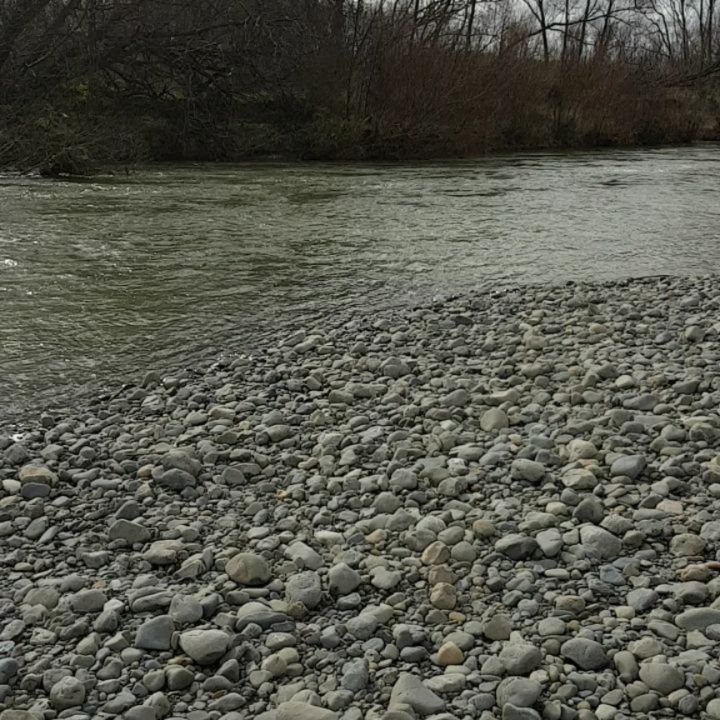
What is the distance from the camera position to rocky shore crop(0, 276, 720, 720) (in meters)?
2.21

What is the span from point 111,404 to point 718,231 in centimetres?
744

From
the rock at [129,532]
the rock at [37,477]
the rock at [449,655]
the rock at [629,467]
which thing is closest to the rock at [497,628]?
the rock at [449,655]

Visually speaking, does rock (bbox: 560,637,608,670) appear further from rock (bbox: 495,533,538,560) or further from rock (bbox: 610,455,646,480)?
rock (bbox: 610,455,646,480)

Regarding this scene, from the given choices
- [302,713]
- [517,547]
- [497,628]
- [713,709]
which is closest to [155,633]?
[302,713]

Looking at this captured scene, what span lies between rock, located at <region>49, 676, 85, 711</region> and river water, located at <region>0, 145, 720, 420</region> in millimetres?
2266

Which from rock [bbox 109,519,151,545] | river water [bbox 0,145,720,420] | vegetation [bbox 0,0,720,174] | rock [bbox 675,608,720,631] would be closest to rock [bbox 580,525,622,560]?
rock [bbox 675,608,720,631]

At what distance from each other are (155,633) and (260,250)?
6.13 metres

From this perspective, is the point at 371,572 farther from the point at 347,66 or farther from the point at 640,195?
the point at 347,66

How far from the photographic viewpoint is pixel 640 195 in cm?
1235

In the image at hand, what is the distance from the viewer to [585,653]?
2.27 m

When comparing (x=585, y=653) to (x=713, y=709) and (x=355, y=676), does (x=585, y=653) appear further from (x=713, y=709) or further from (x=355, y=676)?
(x=355, y=676)

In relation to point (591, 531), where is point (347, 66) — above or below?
above

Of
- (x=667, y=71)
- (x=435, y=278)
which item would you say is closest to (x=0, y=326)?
(x=435, y=278)

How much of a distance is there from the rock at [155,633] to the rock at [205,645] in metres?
0.05
